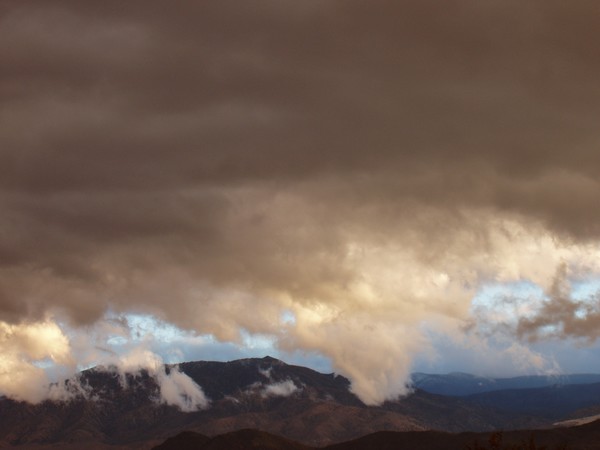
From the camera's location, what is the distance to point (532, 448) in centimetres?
11250

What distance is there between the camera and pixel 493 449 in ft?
378

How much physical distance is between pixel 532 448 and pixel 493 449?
5.34m
